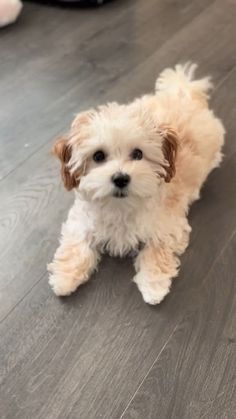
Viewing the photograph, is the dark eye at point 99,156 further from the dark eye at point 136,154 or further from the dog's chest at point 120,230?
the dog's chest at point 120,230

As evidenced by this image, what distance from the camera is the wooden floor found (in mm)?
1259

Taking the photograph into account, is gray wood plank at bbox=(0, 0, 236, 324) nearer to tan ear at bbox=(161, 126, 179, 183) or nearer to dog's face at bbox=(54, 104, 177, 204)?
dog's face at bbox=(54, 104, 177, 204)

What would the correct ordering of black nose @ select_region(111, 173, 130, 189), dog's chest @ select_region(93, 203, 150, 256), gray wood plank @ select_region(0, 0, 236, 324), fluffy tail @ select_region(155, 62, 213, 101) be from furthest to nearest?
fluffy tail @ select_region(155, 62, 213, 101)
gray wood plank @ select_region(0, 0, 236, 324)
dog's chest @ select_region(93, 203, 150, 256)
black nose @ select_region(111, 173, 130, 189)

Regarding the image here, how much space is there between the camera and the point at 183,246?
1562 millimetres

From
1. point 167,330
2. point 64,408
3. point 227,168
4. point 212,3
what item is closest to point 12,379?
point 64,408

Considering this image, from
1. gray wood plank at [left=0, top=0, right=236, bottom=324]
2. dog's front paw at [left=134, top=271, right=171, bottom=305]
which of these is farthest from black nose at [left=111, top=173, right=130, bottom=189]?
gray wood plank at [left=0, top=0, right=236, bottom=324]

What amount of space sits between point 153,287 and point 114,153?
42 centimetres

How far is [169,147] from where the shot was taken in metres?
1.33

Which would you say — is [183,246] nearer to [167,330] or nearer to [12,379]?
[167,330]

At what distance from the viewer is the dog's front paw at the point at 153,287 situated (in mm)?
1428

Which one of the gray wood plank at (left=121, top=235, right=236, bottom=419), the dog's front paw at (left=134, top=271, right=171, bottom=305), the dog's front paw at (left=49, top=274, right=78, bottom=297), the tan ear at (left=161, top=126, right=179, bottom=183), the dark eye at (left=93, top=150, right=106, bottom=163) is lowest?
the gray wood plank at (left=121, top=235, right=236, bottom=419)

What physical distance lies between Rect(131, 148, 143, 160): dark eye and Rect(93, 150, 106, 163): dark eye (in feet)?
0.23

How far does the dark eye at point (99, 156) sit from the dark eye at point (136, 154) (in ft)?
0.23

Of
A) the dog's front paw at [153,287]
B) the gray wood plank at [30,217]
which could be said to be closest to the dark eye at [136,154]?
the dog's front paw at [153,287]
